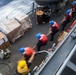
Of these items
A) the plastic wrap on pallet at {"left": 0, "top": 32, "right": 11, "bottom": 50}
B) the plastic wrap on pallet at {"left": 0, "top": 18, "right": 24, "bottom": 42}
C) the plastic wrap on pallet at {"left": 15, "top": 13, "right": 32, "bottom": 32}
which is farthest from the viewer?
the plastic wrap on pallet at {"left": 15, "top": 13, "right": 32, "bottom": 32}

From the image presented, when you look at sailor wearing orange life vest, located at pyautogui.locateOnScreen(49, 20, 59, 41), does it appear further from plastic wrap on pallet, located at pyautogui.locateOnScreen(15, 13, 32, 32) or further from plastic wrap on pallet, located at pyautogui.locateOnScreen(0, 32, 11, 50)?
plastic wrap on pallet, located at pyautogui.locateOnScreen(0, 32, 11, 50)

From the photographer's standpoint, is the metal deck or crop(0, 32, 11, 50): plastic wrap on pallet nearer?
the metal deck

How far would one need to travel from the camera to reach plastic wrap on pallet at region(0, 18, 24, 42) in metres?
10.0

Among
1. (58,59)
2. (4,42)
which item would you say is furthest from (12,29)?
(58,59)

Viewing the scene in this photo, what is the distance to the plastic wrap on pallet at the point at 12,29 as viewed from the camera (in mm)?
10039

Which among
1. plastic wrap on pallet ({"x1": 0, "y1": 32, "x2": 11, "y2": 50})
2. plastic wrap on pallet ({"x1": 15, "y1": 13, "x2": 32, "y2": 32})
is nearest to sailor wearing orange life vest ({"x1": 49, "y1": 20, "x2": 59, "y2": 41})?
plastic wrap on pallet ({"x1": 15, "y1": 13, "x2": 32, "y2": 32})

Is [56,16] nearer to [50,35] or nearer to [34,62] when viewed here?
[50,35]

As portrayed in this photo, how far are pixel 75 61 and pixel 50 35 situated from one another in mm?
7591

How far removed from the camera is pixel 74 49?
109 inches

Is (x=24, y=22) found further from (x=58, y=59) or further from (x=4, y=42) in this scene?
(x=58, y=59)

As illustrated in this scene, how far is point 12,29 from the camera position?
10.1 metres

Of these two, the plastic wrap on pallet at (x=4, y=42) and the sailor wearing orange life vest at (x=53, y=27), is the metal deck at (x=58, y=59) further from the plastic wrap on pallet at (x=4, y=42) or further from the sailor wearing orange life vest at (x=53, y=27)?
the plastic wrap on pallet at (x=4, y=42)

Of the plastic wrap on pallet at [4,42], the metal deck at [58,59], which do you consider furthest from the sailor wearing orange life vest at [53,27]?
the metal deck at [58,59]

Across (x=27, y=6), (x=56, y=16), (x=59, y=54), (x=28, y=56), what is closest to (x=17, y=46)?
(x=28, y=56)
